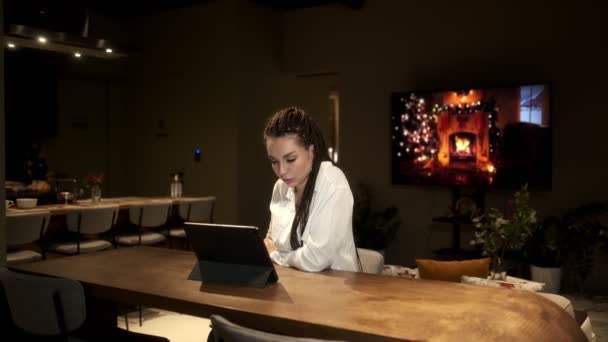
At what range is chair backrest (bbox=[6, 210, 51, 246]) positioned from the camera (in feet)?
14.0

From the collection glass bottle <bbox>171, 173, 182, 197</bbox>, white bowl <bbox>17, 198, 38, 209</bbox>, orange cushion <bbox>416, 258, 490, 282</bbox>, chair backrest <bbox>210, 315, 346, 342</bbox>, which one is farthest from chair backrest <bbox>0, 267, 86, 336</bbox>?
glass bottle <bbox>171, 173, 182, 197</bbox>

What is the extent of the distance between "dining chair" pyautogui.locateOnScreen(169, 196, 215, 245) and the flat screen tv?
82.2 inches

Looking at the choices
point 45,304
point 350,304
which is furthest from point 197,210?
point 350,304

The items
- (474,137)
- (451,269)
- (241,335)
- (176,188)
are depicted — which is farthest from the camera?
(176,188)

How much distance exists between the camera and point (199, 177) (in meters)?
8.00

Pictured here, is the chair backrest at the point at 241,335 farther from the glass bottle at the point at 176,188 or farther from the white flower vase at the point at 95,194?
the glass bottle at the point at 176,188

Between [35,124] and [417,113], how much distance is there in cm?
469

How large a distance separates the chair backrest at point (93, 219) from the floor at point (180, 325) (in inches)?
29.4

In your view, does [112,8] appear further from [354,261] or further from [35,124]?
[354,261]

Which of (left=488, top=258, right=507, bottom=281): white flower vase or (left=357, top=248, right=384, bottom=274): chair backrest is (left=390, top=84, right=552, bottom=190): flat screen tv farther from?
(left=357, top=248, right=384, bottom=274): chair backrest

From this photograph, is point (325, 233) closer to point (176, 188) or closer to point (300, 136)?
point (300, 136)

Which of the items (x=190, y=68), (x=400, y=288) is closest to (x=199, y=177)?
(x=190, y=68)

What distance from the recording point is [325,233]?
2051mm

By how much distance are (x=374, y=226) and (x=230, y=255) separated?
15.8 feet
